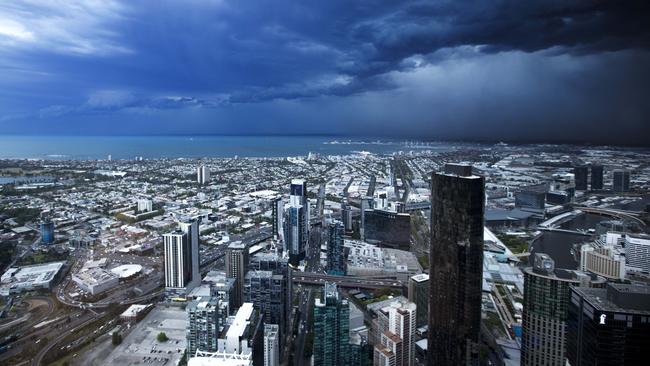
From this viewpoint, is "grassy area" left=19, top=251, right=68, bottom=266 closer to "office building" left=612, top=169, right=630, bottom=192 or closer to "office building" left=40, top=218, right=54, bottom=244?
"office building" left=40, top=218, right=54, bottom=244

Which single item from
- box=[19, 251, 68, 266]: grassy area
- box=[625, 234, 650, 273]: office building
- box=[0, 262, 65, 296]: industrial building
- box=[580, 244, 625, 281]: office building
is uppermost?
box=[625, 234, 650, 273]: office building

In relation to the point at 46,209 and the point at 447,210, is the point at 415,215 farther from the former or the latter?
the point at 46,209

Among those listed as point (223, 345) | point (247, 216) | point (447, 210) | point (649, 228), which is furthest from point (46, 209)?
point (649, 228)

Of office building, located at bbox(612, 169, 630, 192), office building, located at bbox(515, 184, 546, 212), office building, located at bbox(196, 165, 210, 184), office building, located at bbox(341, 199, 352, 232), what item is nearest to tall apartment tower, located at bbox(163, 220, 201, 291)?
office building, located at bbox(341, 199, 352, 232)

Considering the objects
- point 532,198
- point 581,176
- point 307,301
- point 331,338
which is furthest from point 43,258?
point 581,176

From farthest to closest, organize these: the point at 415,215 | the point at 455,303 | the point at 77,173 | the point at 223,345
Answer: the point at 77,173 → the point at 415,215 → the point at 223,345 → the point at 455,303

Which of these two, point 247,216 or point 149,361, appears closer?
point 149,361

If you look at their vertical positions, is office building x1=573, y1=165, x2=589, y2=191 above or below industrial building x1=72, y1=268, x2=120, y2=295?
above

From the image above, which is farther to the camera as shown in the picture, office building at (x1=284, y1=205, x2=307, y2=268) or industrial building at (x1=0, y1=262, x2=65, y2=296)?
office building at (x1=284, y1=205, x2=307, y2=268)
